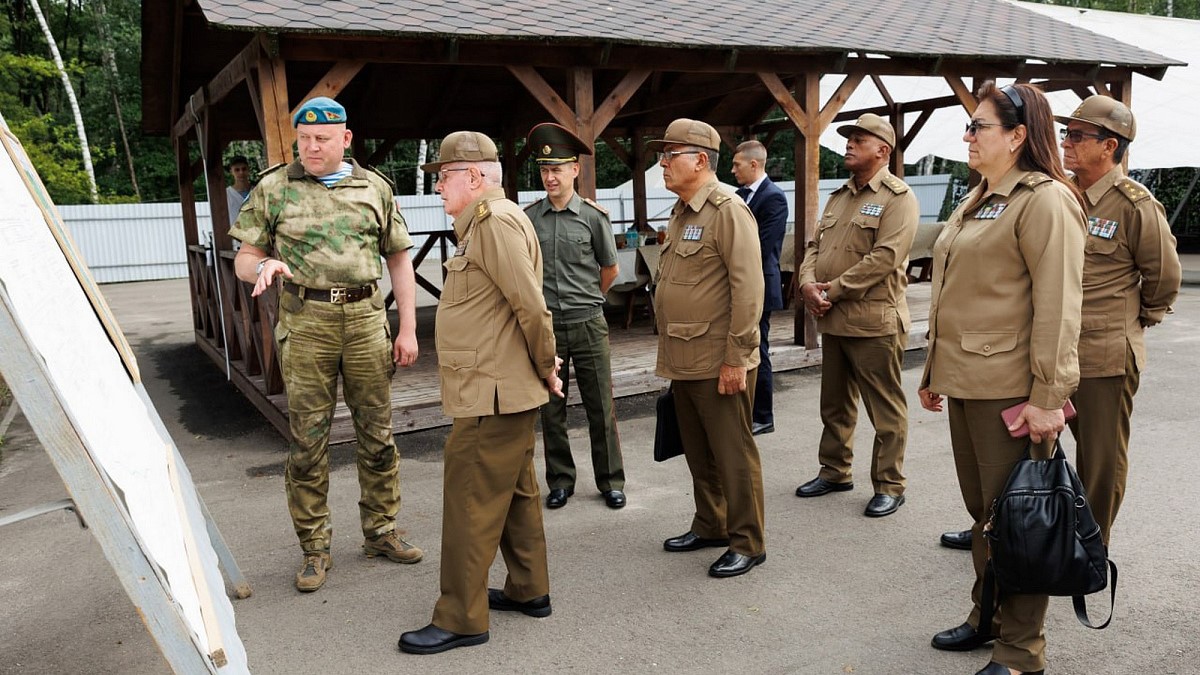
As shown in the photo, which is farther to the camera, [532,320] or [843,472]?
[843,472]

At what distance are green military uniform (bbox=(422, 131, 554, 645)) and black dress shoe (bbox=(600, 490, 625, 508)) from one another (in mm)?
1473

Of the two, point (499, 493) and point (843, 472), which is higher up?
point (499, 493)

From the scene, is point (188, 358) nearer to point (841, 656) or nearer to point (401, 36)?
point (401, 36)

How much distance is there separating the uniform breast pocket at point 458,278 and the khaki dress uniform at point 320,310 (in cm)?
81

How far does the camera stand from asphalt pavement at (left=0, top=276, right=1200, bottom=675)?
9.78ft

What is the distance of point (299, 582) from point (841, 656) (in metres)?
2.14

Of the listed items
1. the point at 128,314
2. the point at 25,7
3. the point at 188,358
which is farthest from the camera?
the point at 25,7

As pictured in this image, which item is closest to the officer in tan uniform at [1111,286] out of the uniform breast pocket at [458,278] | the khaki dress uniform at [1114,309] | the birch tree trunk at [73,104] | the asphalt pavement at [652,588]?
the khaki dress uniform at [1114,309]

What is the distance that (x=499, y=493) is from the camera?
122 inches

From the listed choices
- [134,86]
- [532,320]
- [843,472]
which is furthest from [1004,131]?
[134,86]

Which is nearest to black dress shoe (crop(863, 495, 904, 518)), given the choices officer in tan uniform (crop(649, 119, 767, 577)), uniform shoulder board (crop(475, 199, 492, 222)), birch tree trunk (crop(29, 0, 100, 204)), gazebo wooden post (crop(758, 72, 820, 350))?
officer in tan uniform (crop(649, 119, 767, 577))

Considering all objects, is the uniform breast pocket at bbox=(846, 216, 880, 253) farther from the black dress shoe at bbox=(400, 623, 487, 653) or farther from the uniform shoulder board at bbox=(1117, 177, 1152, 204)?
the black dress shoe at bbox=(400, 623, 487, 653)

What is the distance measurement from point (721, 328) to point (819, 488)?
4.62ft

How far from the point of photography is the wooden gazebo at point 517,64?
556cm
